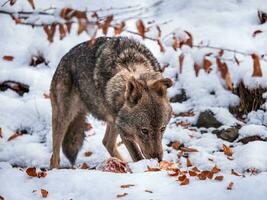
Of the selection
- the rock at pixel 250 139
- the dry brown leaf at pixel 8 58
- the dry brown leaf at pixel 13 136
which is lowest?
the dry brown leaf at pixel 13 136

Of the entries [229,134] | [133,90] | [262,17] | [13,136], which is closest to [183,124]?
[229,134]

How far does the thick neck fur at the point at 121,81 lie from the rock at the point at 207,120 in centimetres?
176

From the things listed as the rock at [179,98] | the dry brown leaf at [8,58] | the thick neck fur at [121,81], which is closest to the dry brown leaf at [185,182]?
the thick neck fur at [121,81]

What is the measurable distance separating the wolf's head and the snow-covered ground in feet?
0.75

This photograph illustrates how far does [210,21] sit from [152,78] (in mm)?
4169

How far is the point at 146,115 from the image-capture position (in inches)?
211

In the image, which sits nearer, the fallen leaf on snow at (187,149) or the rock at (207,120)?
the fallen leaf on snow at (187,149)

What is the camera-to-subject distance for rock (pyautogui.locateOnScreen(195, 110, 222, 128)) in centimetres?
751

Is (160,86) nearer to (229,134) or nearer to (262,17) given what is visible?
(229,134)

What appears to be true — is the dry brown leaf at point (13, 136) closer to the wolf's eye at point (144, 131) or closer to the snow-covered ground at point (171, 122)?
the snow-covered ground at point (171, 122)

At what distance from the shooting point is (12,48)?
973 cm

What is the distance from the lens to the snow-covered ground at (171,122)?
13.3 ft

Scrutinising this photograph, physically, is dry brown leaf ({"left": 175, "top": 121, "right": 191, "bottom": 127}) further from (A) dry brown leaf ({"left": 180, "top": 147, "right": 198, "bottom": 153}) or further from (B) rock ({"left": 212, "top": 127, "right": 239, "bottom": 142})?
(A) dry brown leaf ({"left": 180, "top": 147, "right": 198, "bottom": 153})

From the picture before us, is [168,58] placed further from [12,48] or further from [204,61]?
[204,61]
